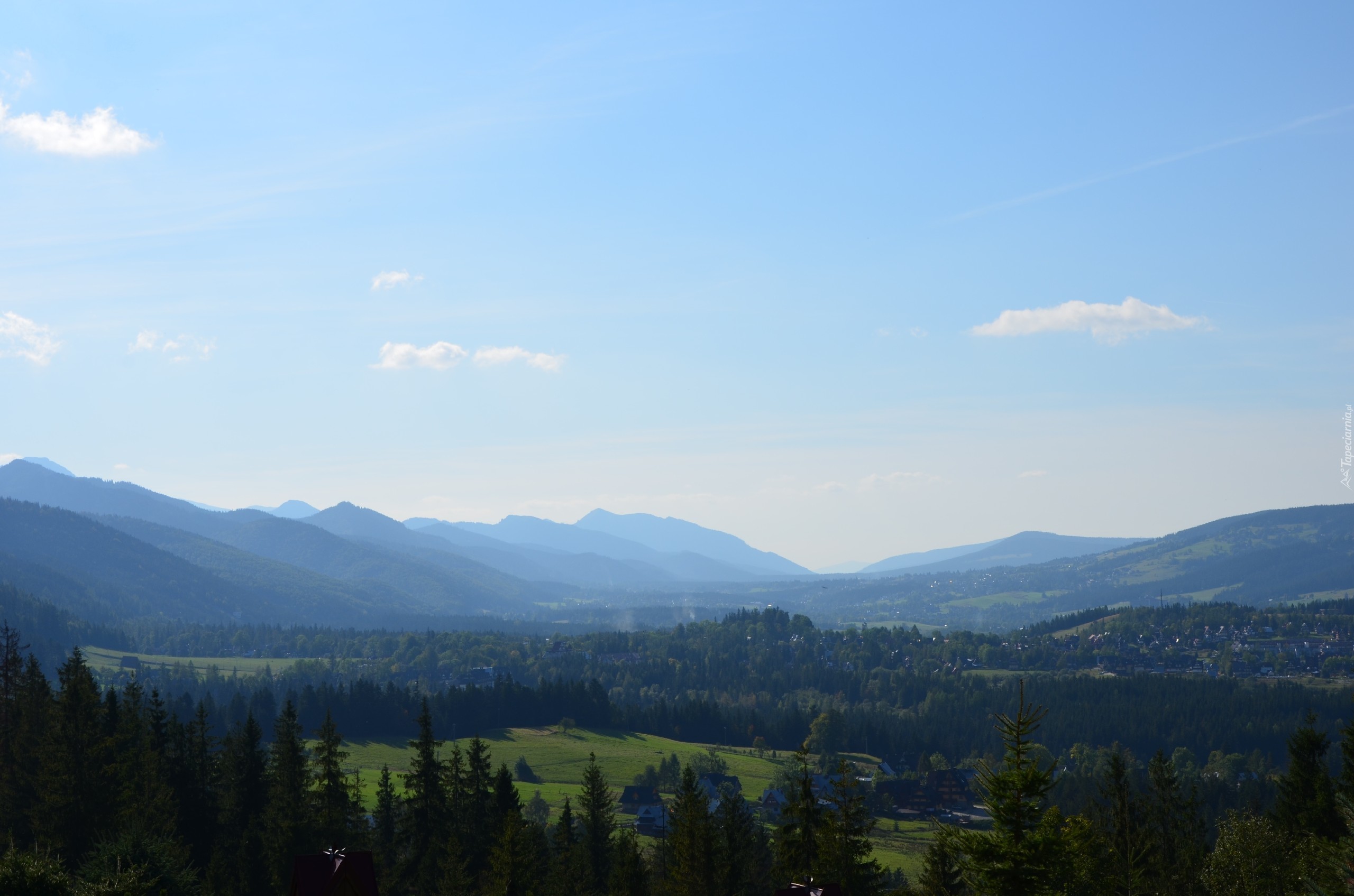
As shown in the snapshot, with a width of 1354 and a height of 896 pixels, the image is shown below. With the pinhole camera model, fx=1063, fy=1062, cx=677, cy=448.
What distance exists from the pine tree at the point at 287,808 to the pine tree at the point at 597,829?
14619 millimetres

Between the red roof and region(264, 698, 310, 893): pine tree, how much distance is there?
3376 cm

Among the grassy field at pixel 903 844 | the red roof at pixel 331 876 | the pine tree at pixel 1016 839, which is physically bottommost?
the grassy field at pixel 903 844

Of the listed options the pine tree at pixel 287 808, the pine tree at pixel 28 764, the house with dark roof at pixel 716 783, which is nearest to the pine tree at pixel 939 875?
the pine tree at pixel 287 808

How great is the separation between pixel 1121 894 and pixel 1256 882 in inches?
274

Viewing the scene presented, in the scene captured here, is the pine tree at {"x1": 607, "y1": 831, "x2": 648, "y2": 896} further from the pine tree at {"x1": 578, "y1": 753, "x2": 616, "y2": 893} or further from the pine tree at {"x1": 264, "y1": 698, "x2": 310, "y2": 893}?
the pine tree at {"x1": 264, "y1": 698, "x2": 310, "y2": 893}

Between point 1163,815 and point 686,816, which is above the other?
point 686,816

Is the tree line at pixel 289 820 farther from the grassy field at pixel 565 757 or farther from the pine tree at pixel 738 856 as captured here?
the grassy field at pixel 565 757

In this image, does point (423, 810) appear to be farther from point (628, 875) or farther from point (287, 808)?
point (628, 875)

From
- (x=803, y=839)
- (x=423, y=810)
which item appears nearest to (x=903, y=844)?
(x=423, y=810)

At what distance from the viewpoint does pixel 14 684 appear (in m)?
66.8

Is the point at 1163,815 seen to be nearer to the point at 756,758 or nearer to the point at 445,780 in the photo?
the point at 445,780

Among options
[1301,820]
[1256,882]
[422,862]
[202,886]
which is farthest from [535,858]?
[1301,820]

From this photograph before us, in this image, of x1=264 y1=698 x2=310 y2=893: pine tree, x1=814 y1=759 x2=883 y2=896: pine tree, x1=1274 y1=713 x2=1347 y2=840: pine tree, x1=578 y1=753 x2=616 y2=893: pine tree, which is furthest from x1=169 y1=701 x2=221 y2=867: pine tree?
x1=1274 y1=713 x2=1347 y2=840: pine tree

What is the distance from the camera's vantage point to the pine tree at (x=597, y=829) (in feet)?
196
